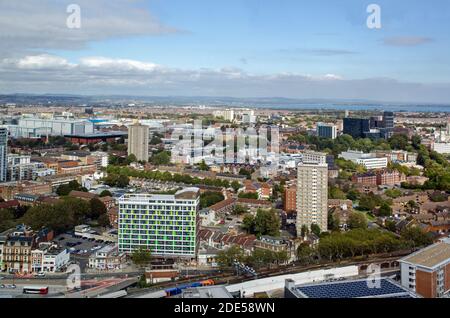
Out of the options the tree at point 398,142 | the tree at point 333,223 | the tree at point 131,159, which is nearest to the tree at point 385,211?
the tree at point 333,223

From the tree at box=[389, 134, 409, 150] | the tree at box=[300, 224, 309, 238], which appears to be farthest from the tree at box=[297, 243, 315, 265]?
the tree at box=[389, 134, 409, 150]

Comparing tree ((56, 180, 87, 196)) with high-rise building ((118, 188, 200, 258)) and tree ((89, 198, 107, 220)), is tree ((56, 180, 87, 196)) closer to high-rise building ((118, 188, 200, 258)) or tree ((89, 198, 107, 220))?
tree ((89, 198, 107, 220))

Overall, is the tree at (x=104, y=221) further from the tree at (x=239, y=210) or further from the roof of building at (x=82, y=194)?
the tree at (x=239, y=210)

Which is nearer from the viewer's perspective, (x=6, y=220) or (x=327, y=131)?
(x=6, y=220)

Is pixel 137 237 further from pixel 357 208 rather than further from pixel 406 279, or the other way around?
pixel 357 208

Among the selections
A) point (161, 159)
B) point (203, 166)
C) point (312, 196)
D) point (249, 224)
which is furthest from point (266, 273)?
point (161, 159)

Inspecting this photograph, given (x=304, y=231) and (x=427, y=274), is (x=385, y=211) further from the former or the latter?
(x=427, y=274)
